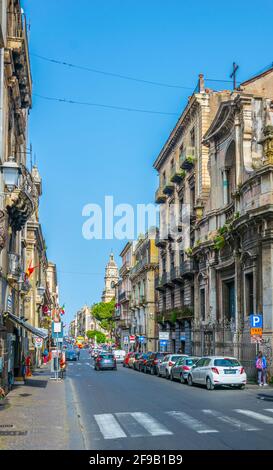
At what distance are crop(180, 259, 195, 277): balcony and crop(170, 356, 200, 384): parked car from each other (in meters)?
13.7

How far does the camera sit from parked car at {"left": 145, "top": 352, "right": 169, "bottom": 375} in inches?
1591

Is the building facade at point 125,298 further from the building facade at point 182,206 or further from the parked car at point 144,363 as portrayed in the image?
the parked car at point 144,363

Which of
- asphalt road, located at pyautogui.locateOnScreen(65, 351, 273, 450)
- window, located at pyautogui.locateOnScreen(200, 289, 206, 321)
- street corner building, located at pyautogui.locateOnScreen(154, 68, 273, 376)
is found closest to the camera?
asphalt road, located at pyautogui.locateOnScreen(65, 351, 273, 450)

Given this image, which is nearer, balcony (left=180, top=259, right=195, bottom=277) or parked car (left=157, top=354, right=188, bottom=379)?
parked car (left=157, top=354, right=188, bottom=379)

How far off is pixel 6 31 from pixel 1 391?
1175 centimetres

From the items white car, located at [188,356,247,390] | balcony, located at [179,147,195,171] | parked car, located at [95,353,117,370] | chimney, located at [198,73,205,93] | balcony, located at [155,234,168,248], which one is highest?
chimney, located at [198,73,205,93]

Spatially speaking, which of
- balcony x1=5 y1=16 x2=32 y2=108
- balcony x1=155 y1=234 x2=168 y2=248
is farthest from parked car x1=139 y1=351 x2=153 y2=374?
balcony x1=5 y1=16 x2=32 y2=108

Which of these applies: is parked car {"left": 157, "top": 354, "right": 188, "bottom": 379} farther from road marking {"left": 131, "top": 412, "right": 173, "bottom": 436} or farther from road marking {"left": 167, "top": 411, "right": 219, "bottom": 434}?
road marking {"left": 131, "top": 412, "right": 173, "bottom": 436}

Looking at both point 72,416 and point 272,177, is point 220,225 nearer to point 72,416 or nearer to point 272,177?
point 272,177

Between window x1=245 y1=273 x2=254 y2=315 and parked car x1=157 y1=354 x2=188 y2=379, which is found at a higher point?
window x1=245 y1=273 x2=254 y2=315

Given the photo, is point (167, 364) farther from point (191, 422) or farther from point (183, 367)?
point (191, 422)

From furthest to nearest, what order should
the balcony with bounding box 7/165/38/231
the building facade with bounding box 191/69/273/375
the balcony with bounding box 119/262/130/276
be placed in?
the balcony with bounding box 119/262/130/276 → the building facade with bounding box 191/69/273/375 → the balcony with bounding box 7/165/38/231
